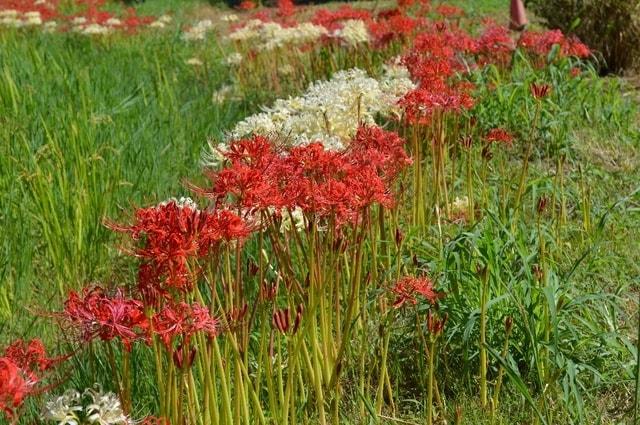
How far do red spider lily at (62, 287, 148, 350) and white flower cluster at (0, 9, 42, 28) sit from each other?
8.15 m

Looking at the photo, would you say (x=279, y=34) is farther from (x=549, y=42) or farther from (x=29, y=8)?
(x=29, y=8)

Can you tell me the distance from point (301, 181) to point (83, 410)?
702 millimetres

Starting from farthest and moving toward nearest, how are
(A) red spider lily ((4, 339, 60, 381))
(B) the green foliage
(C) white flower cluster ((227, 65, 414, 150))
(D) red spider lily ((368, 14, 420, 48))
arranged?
1. (B) the green foliage
2. (D) red spider lily ((368, 14, 420, 48))
3. (C) white flower cluster ((227, 65, 414, 150))
4. (A) red spider lily ((4, 339, 60, 381))

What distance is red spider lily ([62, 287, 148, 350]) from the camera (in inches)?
64.7

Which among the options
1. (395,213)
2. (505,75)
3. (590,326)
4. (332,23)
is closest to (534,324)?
(590,326)

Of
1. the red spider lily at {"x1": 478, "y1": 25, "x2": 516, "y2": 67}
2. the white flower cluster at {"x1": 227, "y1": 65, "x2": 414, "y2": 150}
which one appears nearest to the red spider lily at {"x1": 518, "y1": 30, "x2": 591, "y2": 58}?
the red spider lily at {"x1": 478, "y1": 25, "x2": 516, "y2": 67}

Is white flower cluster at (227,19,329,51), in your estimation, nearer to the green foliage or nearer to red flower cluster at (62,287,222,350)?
the green foliage

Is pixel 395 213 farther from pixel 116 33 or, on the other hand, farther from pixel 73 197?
pixel 116 33

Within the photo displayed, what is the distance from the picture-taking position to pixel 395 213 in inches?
128

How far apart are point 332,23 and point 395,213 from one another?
3.97 metres

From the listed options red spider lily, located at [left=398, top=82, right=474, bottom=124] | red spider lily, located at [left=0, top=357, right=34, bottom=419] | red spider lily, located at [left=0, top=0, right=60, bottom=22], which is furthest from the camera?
red spider lily, located at [left=0, top=0, right=60, bottom=22]

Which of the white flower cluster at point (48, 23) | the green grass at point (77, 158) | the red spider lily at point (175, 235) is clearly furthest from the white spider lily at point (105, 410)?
the white flower cluster at point (48, 23)

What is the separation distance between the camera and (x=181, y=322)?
1.68 metres

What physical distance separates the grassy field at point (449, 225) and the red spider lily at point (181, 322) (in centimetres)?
33
